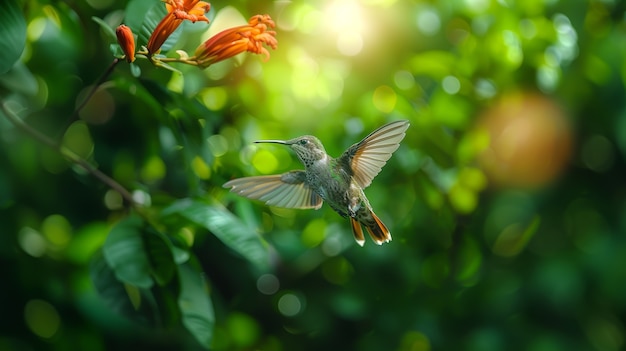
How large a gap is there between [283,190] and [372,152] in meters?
0.12

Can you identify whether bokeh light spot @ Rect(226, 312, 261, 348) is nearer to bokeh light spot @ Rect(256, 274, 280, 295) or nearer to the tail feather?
bokeh light spot @ Rect(256, 274, 280, 295)

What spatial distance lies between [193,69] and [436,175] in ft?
1.97

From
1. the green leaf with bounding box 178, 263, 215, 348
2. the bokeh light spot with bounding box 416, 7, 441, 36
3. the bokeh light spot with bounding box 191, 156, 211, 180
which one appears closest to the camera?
the green leaf with bounding box 178, 263, 215, 348

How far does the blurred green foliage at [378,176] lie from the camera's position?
75.9 inches

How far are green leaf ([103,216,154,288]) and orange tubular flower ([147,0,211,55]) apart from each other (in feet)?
1.99

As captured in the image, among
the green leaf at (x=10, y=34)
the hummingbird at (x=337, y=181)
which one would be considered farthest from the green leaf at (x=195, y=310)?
the hummingbird at (x=337, y=181)

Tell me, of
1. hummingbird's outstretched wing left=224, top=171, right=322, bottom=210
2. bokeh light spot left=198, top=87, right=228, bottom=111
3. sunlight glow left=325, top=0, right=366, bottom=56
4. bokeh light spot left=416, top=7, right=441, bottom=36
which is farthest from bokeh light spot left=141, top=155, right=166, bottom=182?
hummingbird's outstretched wing left=224, top=171, right=322, bottom=210

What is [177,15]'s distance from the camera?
30.6 inches

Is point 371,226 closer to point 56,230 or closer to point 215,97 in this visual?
point 215,97

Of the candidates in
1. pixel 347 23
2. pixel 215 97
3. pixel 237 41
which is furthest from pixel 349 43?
pixel 237 41

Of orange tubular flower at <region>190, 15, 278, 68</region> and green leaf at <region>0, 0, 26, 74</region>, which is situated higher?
orange tubular flower at <region>190, 15, 278, 68</region>

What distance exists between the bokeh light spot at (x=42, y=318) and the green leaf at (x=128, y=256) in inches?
31.4

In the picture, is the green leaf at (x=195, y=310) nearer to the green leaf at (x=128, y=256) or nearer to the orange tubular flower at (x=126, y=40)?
the green leaf at (x=128, y=256)

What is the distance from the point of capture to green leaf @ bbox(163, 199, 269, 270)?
1.36m
